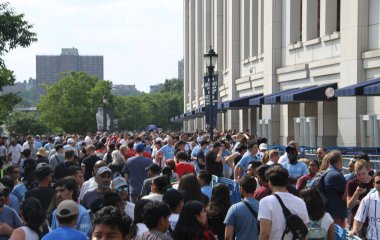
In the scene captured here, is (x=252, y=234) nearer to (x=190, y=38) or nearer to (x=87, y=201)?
(x=87, y=201)

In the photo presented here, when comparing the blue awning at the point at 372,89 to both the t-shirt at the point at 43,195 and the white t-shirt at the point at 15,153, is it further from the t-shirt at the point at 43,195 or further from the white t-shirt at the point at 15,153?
the t-shirt at the point at 43,195

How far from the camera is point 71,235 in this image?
21.1 feet

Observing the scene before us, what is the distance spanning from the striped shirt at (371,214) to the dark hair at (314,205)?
3.87ft

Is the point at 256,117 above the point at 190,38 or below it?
below

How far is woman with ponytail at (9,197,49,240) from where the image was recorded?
23.4 ft

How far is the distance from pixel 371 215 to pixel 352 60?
723 inches

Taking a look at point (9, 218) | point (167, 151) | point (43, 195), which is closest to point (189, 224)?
point (9, 218)

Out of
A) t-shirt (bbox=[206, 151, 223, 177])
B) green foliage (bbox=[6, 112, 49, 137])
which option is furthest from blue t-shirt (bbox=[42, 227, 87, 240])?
green foliage (bbox=[6, 112, 49, 137])

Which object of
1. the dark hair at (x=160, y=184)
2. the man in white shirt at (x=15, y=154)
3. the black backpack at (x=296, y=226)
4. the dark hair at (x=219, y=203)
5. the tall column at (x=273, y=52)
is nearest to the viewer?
the black backpack at (x=296, y=226)

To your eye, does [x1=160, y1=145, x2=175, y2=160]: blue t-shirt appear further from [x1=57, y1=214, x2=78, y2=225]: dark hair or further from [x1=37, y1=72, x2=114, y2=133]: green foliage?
[x1=37, y1=72, x2=114, y2=133]: green foliage

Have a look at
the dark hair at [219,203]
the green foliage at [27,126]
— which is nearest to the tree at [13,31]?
the dark hair at [219,203]

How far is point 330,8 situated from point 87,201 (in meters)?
22.2

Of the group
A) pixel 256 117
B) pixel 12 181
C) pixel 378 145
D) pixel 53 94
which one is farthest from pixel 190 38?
pixel 12 181

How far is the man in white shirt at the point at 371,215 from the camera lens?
28.7 feet
